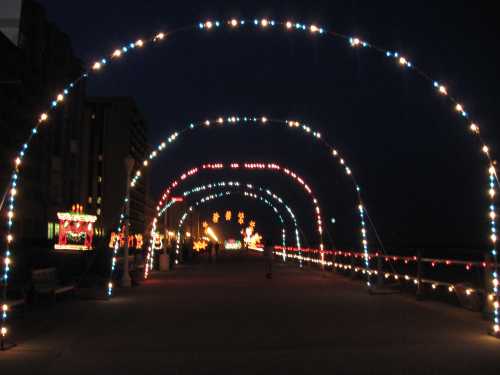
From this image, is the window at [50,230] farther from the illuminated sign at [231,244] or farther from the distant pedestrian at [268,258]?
the illuminated sign at [231,244]

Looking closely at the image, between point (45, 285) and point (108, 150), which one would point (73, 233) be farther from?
point (108, 150)

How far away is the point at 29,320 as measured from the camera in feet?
41.8

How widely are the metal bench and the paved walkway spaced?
0.36m

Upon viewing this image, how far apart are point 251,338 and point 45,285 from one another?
7.11 metres

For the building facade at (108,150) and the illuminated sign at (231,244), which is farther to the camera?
the building facade at (108,150)

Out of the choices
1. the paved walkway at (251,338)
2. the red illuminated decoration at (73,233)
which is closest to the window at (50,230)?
the red illuminated decoration at (73,233)

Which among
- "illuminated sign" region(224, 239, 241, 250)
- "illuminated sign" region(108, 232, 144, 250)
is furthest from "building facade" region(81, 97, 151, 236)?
"illuminated sign" region(108, 232, 144, 250)

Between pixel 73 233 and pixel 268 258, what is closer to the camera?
pixel 268 258

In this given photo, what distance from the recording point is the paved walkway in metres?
8.16

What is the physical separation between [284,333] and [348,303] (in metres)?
5.67

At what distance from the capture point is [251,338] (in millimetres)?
10398

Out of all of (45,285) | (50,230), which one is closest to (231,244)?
(50,230)

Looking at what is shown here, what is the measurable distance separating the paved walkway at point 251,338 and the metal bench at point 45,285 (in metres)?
0.36

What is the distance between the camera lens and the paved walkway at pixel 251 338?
8156 millimetres
